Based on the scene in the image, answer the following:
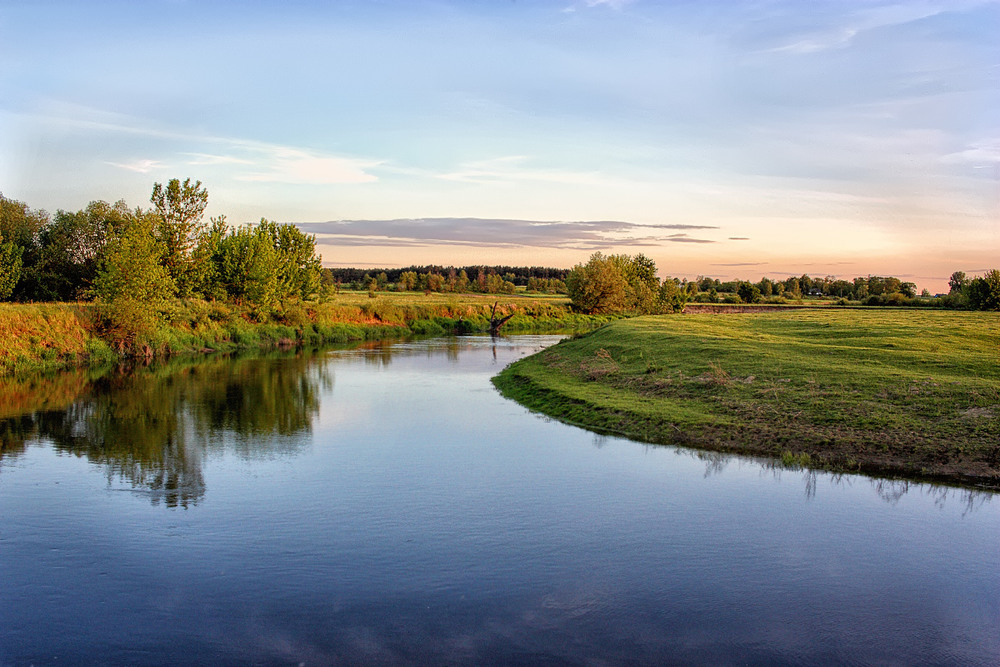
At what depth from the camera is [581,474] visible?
1550cm

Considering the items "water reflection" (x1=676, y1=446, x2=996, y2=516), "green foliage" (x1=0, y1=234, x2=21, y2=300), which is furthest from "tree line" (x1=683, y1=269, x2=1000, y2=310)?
"green foliage" (x1=0, y1=234, x2=21, y2=300)

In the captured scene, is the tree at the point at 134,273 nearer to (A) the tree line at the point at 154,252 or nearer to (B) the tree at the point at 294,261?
(A) the tree line at the point at 154,252

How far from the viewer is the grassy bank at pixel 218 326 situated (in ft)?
118

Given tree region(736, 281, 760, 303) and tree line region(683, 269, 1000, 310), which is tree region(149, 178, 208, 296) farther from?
tree region(736, 281, 760, 303)

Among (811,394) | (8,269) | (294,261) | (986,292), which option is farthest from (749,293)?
A: (811,394)

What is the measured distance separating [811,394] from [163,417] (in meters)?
19.6

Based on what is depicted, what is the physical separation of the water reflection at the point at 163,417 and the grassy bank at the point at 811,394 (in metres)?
9.05

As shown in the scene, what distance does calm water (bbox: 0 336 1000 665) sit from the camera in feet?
26.5

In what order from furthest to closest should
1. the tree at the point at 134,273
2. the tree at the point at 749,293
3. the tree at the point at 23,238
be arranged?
the tree at the point at 749,293 → the tree at the point at 23,238 → the tree at the point at 134,273

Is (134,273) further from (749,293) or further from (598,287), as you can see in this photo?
(749,293)

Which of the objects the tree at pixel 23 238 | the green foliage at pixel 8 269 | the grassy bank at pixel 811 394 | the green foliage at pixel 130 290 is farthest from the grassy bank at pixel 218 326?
the grassy bank at pixel 811 394

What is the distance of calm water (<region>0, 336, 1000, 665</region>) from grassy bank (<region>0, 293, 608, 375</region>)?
20.0 metres

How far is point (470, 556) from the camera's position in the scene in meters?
10.6

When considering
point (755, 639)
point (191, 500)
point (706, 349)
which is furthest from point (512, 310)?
point (755, 639)
